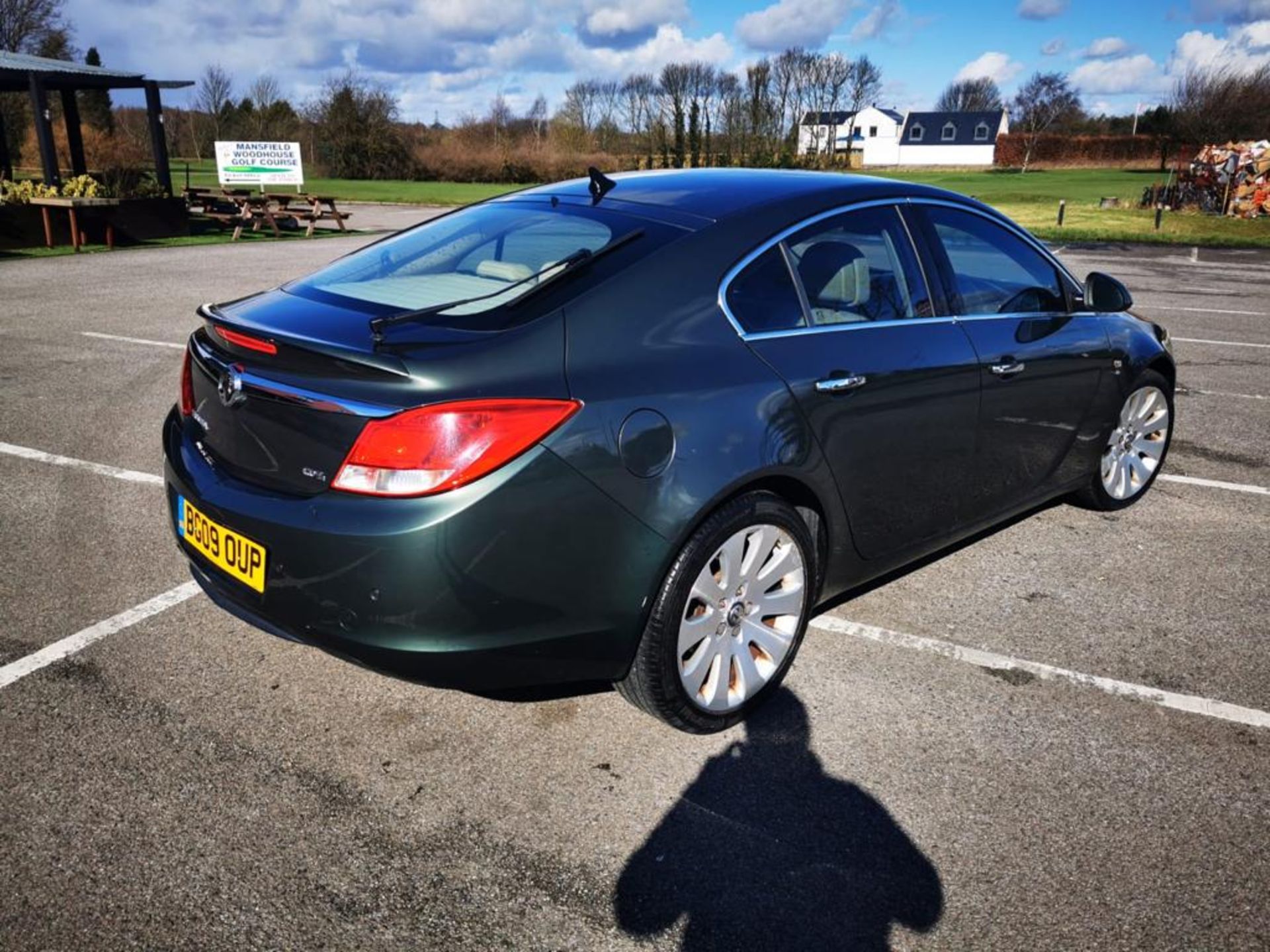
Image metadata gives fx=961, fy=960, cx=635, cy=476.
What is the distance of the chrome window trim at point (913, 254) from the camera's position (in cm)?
291

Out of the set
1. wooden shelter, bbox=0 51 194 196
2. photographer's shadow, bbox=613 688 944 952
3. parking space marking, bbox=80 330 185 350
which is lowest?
photographer's shadow, bbox=613 688 944 952

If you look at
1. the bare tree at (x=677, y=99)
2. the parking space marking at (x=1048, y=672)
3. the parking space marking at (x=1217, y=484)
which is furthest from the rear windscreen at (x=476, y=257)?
the bare tree at (x=677, y=99)

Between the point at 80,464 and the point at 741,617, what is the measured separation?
4.25 m

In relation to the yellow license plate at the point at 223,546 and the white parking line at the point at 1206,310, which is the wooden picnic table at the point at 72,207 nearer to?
the yellow license plate at the point at 223,546

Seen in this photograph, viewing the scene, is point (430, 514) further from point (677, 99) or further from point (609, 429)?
point (677, 99)

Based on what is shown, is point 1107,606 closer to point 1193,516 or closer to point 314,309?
point 1193,516

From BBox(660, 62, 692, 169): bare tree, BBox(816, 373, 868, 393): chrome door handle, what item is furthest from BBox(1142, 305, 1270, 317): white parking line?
BBox(660, 62, 692, 169): bare tree

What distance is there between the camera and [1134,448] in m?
5.02

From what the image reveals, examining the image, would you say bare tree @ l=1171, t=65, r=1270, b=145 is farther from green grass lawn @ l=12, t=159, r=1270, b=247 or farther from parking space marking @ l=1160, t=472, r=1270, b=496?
parking space marking @ l=1160, t=472, r=1270, b=496

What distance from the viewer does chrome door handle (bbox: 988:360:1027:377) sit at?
3709 mm

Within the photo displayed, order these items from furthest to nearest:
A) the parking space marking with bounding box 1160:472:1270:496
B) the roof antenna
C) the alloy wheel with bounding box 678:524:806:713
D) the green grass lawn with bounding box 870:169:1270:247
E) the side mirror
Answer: the green grass lawn with bounding box 870:169:1270:247
the parking space marking with bounding box 1160:472:1270:496
the side mirror
the roof antenna
the alloy wheel with bounding box 678:524:806:713

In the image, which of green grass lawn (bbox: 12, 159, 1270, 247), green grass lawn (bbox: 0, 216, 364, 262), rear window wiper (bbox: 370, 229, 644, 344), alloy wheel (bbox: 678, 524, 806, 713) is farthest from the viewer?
green grass lawn (bbox: 12, 159, 1270, 247)

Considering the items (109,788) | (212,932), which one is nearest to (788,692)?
(212,932)

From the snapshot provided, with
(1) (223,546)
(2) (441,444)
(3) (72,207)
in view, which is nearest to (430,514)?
(2) (441,444)
